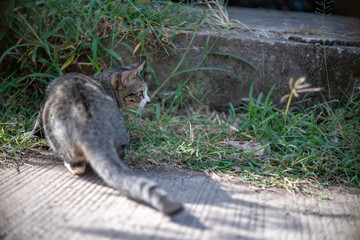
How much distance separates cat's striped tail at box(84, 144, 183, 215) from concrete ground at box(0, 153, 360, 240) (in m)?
0.09

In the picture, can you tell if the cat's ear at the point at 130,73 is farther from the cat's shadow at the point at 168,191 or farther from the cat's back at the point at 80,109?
the cat's shadow at the point at 168,191

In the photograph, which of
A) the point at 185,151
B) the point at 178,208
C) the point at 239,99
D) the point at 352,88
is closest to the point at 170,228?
the point at 178,208

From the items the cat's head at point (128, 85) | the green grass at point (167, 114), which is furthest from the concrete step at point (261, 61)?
the cat's head at point (128, 85)

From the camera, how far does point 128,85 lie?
340 centimetres

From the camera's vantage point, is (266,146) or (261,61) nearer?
(266,146)

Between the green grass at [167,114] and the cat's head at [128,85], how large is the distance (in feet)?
0.68

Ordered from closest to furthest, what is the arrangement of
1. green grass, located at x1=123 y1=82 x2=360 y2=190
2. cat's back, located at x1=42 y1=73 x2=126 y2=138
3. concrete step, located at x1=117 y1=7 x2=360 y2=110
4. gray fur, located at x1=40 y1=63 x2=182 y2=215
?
gray fur, located at x1=40 y1=63 x2=182 y2=215
cat's back, located at x1=42 y1=73 x2=126 y2=138
green grass, located at x1=123 y1=82 x2=360 y2=190
concrete step, located at x1=117 y1=7 x2=360 y2=110

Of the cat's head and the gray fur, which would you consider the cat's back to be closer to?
the gray fur

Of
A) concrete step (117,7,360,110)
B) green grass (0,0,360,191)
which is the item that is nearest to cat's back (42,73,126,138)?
green grass (0,0,360,191)

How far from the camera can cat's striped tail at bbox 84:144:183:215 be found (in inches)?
80.3

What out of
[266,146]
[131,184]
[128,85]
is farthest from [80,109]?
[266,146]

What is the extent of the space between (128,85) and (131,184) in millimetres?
1476

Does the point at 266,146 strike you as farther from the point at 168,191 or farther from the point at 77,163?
the point at 77,163

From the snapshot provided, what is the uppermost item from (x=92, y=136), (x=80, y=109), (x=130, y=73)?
(x=130, y=73)
